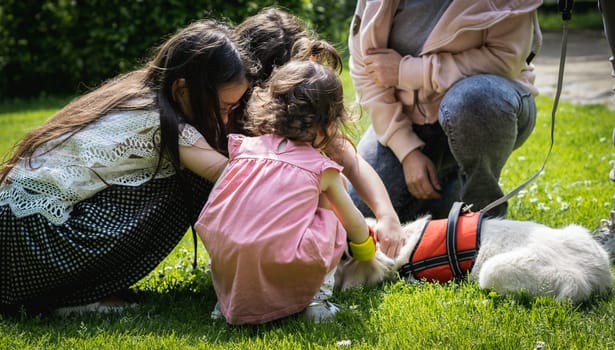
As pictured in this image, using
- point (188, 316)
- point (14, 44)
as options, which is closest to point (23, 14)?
point (14, 44)

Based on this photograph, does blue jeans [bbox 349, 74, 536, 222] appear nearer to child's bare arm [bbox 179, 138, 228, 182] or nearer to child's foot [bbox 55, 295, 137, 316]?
child's bare arm [bbox 179, 138, 228, 182]

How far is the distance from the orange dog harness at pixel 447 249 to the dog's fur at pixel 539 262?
0.14 feet

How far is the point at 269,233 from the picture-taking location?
2584mm

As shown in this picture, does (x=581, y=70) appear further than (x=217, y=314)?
Yes

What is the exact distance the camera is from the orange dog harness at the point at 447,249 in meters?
2.99

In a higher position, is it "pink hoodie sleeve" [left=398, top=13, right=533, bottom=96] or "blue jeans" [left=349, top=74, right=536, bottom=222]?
"pink hoodie sleeve" [left=398, top=13, right=533, bottom=96]

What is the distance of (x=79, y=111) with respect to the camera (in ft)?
10.1

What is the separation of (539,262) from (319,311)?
0.83 meters

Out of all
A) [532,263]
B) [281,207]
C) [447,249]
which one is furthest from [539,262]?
[281,207]

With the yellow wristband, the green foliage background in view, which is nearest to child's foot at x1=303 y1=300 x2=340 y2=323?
the yellow wristband

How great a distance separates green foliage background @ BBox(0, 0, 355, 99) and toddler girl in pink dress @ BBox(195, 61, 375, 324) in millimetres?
5961

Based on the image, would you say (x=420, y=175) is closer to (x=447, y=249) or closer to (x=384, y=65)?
(x=384, y=65)

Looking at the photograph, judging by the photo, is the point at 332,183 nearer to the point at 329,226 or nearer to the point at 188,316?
the point at 329,226

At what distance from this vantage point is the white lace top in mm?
2861
